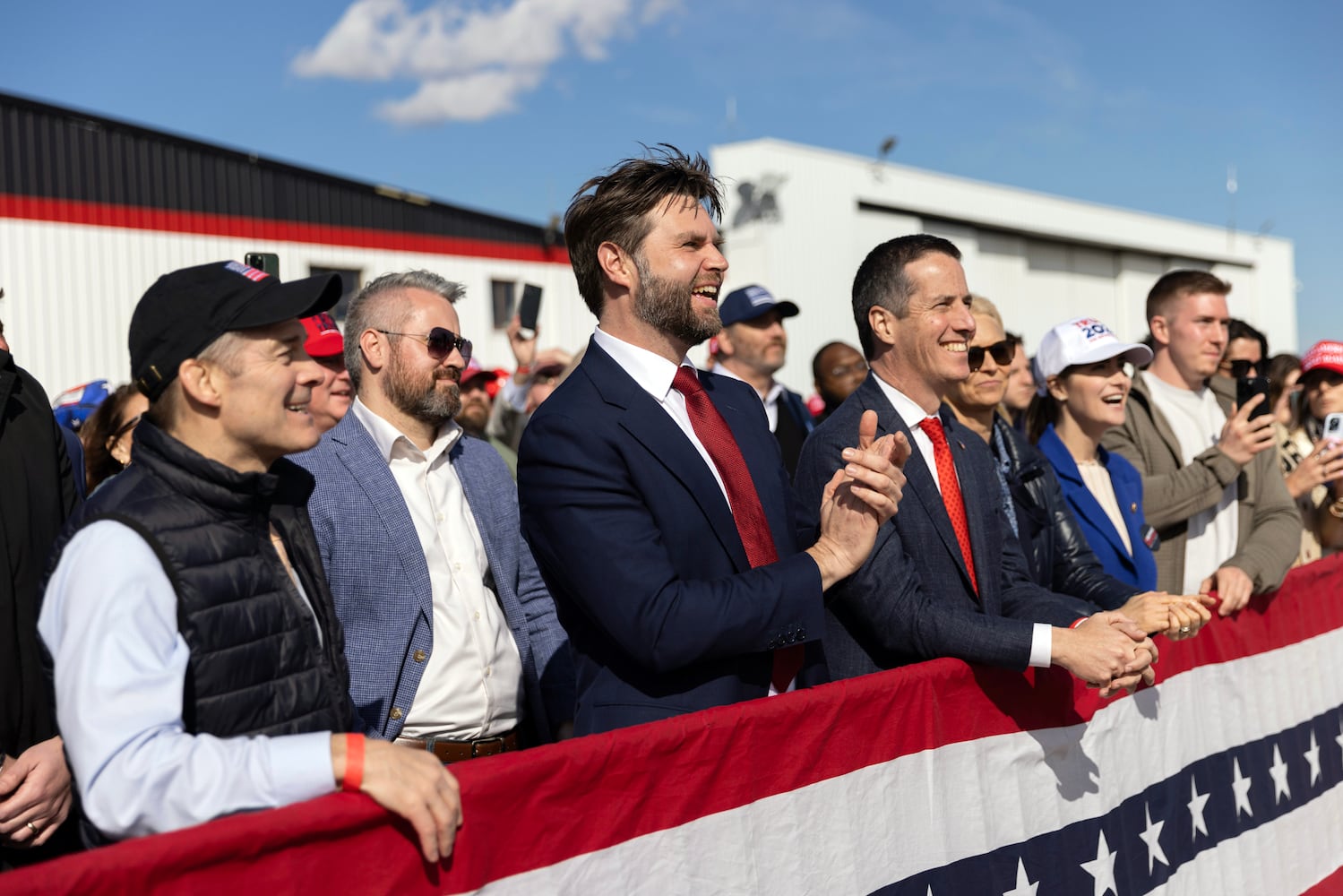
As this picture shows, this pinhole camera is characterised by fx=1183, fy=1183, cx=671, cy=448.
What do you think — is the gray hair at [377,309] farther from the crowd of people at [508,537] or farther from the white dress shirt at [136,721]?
the white dress shirt at [136,721]

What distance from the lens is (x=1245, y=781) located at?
161 inches

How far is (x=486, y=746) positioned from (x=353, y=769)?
4.52 feet

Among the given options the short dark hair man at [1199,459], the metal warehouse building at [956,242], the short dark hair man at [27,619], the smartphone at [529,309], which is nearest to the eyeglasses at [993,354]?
the short dark hair man at [1199,459]

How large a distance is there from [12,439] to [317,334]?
748 mm

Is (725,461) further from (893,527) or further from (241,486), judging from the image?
(241,486)

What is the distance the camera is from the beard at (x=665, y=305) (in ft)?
9.21

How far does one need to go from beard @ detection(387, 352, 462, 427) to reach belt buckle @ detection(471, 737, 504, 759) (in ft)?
3.15

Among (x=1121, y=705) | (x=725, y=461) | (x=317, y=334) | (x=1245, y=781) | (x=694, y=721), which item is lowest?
(x=1245, y=781)

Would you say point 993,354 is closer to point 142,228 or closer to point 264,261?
point 264,261

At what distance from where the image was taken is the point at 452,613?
3.28m

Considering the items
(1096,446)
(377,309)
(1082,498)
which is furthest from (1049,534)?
(377,309)

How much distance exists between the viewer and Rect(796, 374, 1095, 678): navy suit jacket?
121 inches

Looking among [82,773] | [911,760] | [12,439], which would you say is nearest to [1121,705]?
[911,760]

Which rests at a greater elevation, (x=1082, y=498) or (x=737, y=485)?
(x=737, y=485)
